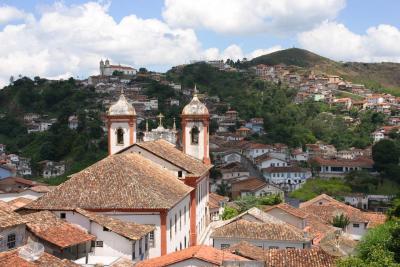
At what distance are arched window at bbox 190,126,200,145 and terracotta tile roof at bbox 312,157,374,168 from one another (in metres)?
52.9

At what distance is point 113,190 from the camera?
82.3 feet

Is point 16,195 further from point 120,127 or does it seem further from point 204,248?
point 204,248

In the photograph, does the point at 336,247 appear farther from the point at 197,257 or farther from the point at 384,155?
the point at 384,155

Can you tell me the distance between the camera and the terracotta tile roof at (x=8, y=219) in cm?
1911

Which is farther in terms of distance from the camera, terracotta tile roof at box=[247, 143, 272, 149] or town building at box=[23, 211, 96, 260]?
terracotta tile roof at box=[247, 143, 272, 149]

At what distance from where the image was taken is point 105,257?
21.6 m

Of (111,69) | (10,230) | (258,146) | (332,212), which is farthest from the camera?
(111,69)

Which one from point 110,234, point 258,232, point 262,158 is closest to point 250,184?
point 262,158

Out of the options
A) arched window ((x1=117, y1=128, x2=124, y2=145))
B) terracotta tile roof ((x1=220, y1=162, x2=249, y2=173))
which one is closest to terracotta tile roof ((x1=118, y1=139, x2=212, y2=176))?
arched window ((x1=117, y1=128, x2=124, y2=145))

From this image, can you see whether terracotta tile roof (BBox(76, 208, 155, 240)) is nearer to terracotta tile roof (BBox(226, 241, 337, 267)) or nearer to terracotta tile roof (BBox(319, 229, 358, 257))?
terracotta tile roof (BBox(226, 241, 337, 267))

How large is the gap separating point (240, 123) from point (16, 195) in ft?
229

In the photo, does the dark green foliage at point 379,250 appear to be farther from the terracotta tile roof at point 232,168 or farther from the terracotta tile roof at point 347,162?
the terracotta tile roof at point 347,162

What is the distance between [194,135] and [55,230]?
17.9 m

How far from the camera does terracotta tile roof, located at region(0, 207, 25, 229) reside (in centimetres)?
1911
